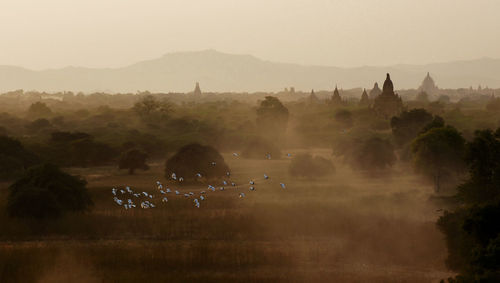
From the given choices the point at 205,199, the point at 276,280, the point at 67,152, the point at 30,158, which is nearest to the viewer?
the point at 276,280

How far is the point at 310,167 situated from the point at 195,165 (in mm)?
10604

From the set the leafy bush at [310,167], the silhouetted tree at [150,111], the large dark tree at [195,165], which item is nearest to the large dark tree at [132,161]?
the large dark tree at [195,165]

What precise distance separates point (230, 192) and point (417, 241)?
57.5 ft

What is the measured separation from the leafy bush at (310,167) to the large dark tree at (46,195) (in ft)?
70.1

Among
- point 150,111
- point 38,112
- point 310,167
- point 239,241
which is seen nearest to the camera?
point 239,241

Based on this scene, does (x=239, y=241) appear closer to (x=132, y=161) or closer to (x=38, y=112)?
(x=132, y=161)

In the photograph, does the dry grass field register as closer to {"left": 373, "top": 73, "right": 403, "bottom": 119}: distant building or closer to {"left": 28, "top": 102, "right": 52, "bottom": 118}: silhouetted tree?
{"left": 373, "top": 73, "right": 403, "bottom": 119}: distant building

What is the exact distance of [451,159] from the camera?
147ft

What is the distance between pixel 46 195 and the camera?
112 ft

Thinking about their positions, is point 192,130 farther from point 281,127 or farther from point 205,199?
point 205,199

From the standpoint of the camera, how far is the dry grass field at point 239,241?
2630 centimetres

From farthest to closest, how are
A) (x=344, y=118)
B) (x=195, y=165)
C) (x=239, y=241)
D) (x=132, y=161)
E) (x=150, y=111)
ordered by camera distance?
1. (x=150, y=111)
2. (x=344, y=118)
3. (x=132, y=161)
4. (x=195, y=165)
5. (x=239, y=241)

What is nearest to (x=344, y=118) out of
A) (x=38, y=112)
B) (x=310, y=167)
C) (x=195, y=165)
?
(x=310, y=167)

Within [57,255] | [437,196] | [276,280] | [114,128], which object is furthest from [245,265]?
[114,128]
